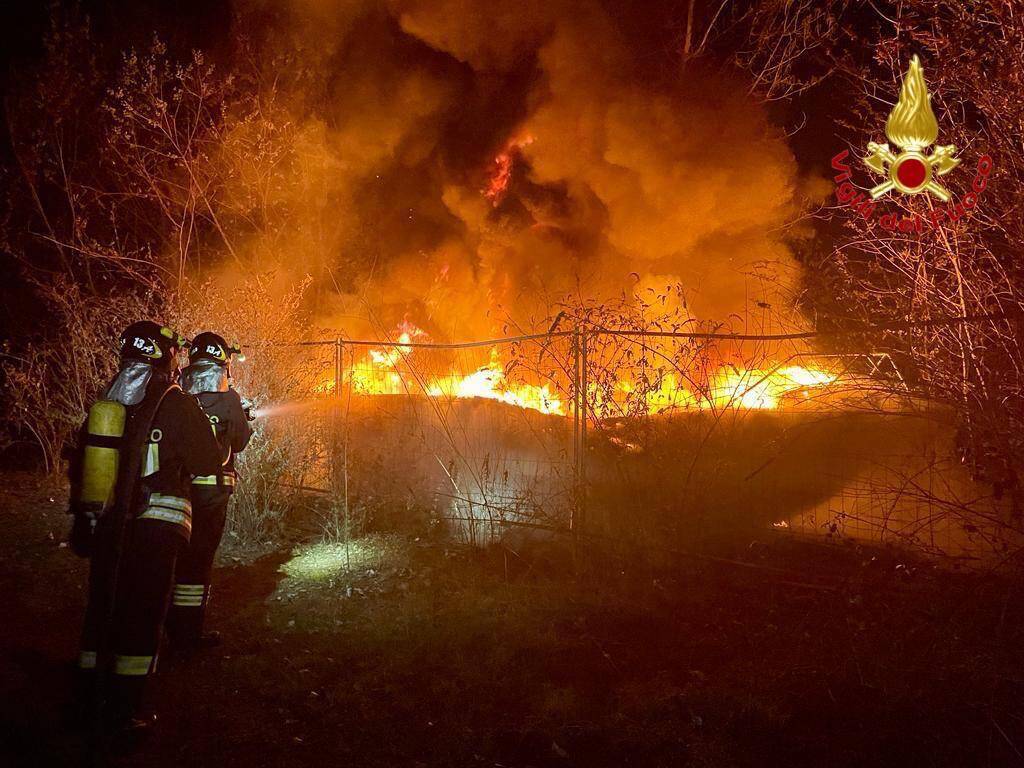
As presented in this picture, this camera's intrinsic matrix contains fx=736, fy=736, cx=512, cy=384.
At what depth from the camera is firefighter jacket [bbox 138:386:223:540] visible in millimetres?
3691

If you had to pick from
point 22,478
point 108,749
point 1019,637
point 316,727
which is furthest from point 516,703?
point 22,478

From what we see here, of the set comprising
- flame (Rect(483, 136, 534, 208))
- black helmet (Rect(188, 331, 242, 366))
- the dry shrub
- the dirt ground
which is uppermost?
flame (Rect(483, 136, 534, 208))

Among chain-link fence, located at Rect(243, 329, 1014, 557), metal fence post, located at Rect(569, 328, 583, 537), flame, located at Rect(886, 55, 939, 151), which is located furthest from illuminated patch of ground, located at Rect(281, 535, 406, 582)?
flame, located at Rect(886, 55, 939, 151)

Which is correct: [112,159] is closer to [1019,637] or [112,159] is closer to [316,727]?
[316,727]

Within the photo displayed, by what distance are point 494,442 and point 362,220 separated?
10.7 m

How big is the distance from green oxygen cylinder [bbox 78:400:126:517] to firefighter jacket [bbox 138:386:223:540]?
0.14m

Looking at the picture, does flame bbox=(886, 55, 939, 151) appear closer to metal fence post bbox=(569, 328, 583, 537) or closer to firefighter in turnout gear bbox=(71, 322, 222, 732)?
metal fence post bbox=(569, 328, 583, 537)

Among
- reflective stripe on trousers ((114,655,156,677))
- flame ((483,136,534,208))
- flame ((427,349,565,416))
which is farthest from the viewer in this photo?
flame ((483,136,534,208))

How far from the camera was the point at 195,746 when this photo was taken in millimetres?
3619

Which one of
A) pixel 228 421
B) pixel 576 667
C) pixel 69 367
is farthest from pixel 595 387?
pixel 69 367

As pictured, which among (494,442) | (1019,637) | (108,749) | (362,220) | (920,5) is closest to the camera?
(108,749)

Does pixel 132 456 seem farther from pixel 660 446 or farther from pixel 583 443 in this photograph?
pixel 660 446

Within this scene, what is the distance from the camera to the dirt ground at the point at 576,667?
3604 mm

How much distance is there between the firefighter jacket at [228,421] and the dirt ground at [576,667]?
1216 millimetres
